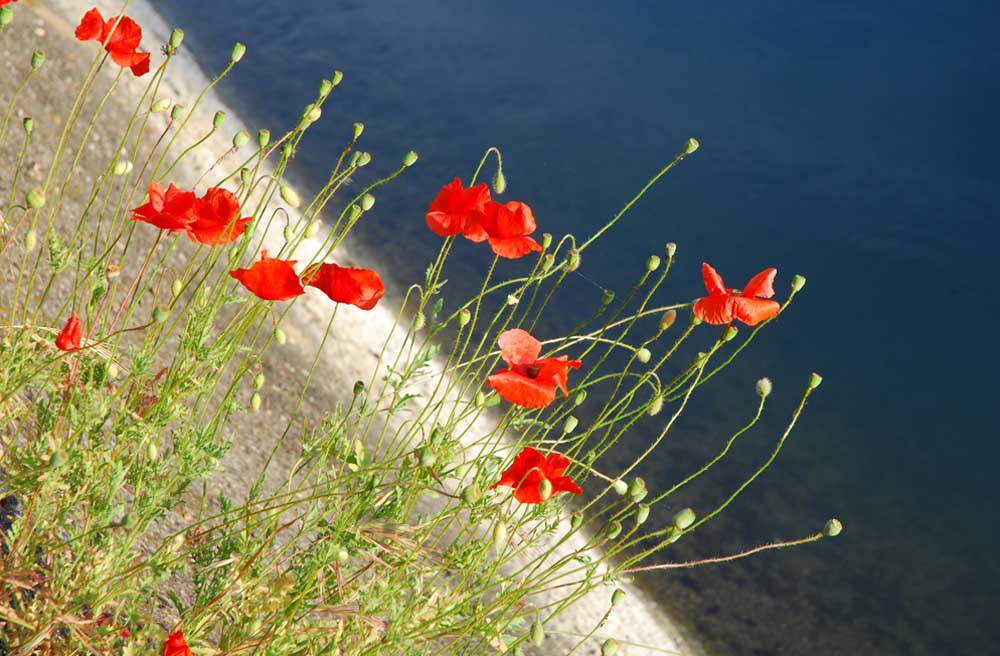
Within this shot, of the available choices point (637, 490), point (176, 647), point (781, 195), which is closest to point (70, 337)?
point (176, 647)

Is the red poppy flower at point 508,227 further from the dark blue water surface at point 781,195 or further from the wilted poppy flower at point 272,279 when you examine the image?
the dark blue water surface at point 781,195

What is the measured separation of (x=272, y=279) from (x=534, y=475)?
1.60 feet

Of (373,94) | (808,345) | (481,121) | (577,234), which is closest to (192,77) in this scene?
(373,94)

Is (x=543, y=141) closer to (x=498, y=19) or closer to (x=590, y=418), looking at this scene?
(x=498, y=19)

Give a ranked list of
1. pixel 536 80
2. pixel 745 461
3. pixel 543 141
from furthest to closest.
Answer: pixel 536 80
pixel 543 141
pixel 745 461

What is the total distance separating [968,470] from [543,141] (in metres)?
2.44

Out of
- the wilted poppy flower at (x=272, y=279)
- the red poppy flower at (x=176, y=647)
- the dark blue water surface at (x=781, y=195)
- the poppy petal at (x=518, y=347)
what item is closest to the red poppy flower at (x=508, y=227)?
the poppy petal at (x=518, y=347)

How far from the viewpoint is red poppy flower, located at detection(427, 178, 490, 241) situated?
1952mm

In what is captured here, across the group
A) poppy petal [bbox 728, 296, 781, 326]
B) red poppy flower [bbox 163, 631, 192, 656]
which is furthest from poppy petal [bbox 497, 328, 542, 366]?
red poppy flower [bbox 163, 631, 192, 656]

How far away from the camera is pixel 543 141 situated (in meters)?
5.58

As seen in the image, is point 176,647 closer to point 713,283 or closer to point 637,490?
Result: point 637,490

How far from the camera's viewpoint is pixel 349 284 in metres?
1.81

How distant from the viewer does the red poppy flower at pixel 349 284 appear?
1.80 m

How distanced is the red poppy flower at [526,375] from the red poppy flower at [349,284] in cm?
21
